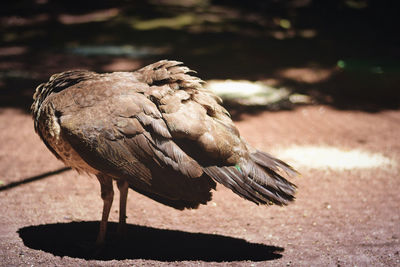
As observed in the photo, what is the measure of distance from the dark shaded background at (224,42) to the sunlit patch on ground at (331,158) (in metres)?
2.41

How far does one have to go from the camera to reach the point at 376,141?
266 inches

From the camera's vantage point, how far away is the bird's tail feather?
11.6 ft

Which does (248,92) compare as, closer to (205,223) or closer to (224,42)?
(224,42)

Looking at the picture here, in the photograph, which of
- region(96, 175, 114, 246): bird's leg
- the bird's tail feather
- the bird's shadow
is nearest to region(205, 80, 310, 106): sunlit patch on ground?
the bird's shadow

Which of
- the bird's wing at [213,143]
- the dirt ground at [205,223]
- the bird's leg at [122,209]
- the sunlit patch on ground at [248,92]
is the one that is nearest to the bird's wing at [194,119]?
the bird's wing at [213,143]

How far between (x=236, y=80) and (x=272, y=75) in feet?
3.32

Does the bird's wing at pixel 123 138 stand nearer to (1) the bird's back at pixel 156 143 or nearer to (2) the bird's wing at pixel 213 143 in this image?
(1) the bird's back at pixel 156 143

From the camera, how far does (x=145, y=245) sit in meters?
3.92

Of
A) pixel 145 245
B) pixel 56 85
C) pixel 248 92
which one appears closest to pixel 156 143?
pixel 145 245

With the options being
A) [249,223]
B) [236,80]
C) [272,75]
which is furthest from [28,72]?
[249,223]

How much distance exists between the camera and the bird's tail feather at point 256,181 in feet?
11.6

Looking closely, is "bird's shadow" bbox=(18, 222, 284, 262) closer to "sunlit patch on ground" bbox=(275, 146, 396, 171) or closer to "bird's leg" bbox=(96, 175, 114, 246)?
"bird's leg" bbox=(96, 175, 114, 246)

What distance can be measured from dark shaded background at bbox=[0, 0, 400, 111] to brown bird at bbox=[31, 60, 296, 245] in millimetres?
4887

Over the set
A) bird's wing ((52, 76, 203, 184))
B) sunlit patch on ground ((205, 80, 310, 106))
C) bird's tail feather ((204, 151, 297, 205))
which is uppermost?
bird's wing ((52, 76, 203, 184))
